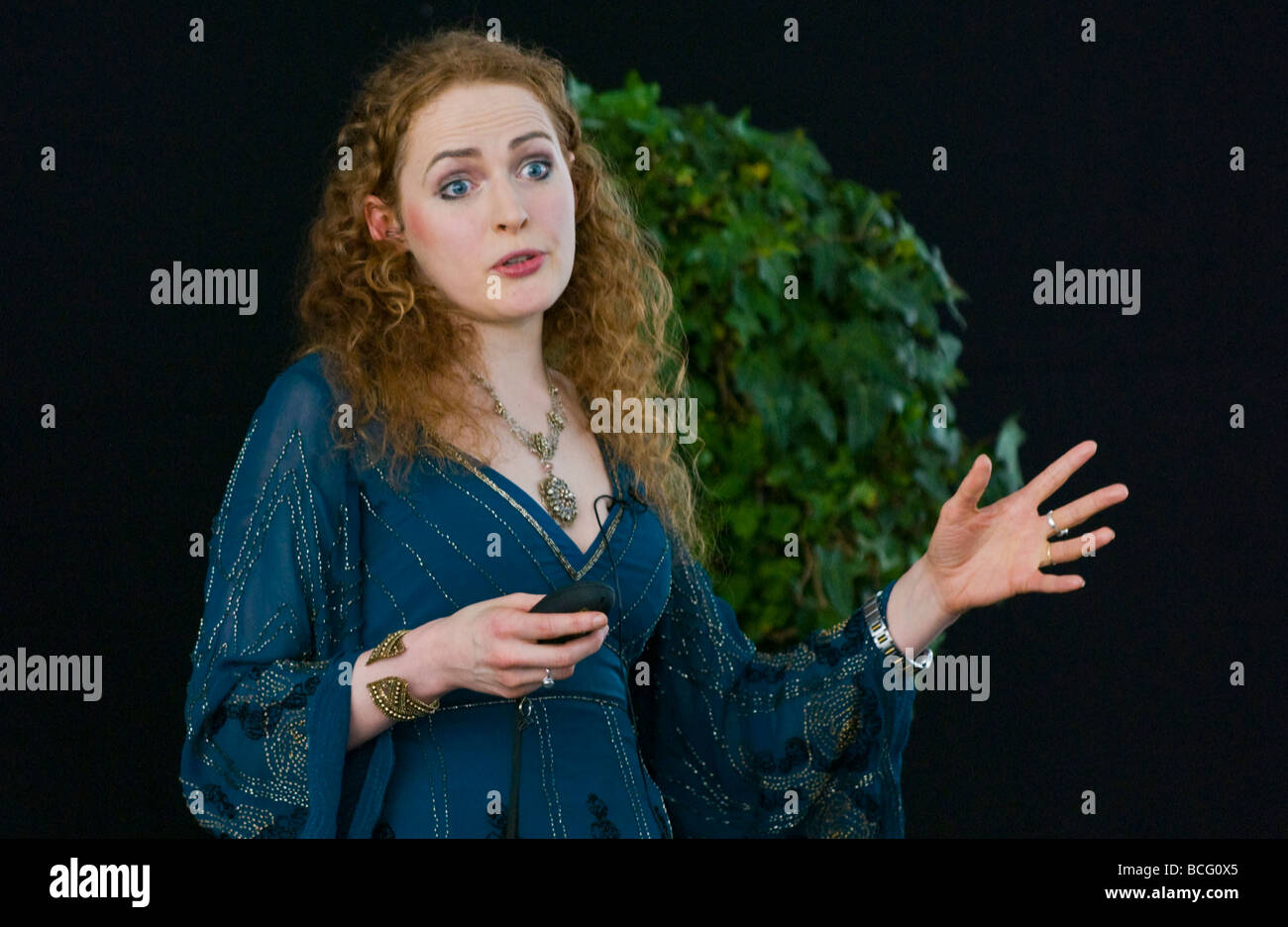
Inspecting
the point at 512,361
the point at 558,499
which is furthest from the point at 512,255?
the point at 558,499

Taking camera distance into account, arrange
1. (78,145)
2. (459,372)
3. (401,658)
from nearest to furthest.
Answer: (401,658), (459,372), (78,145)

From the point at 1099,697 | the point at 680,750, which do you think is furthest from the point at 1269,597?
the point at 680,750

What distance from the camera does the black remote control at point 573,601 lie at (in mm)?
1503

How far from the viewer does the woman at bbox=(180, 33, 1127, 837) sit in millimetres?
1625

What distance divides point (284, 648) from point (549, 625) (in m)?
0.35

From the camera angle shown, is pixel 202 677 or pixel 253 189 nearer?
pixel 202 677

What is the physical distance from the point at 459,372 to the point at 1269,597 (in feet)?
7.30

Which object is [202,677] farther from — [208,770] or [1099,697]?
[1099,697]

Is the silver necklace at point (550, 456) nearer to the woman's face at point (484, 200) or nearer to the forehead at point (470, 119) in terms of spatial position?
the woman's face at point (484, 200)

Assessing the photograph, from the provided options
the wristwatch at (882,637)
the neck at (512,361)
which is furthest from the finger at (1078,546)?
the neck at (512,361)

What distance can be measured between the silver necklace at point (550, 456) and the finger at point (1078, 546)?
0.55 meters

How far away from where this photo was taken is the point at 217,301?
9.17ft

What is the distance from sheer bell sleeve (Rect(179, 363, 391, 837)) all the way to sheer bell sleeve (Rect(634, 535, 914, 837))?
47 centimetres

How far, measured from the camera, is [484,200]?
1.79 meters
